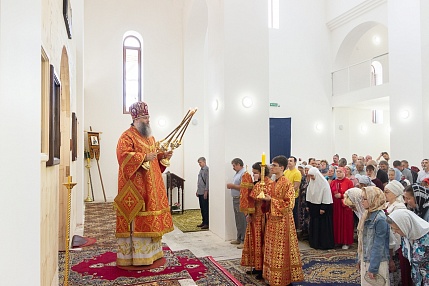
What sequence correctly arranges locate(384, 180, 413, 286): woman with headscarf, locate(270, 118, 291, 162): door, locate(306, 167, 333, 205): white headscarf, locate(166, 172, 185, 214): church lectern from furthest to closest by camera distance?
1. locate(270, 118, 291, 162): door
2. locate(166, 172, 185, 214): church lectern
3. locate(306, 167, 333, 205): white headscarf
4. locate(384, 180, 413, 286): woman with headscarf

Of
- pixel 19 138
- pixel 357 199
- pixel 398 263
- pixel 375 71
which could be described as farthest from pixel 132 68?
pixel 375 71

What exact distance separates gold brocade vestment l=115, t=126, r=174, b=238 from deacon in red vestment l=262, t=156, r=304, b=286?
4.52ft

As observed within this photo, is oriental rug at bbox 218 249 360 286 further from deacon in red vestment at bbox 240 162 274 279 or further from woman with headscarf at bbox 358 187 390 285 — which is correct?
woman with headscarf at bbox 358 187 390 285

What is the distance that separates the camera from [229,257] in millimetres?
6352

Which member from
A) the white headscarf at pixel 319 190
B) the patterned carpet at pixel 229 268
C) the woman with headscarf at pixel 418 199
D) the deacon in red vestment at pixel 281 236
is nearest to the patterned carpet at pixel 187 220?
the patterned carpet at pixel 229 268

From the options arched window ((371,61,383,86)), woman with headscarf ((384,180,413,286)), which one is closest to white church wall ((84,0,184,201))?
woman with headscarf ((384,180,413,286))

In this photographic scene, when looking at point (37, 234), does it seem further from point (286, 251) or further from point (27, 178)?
point (286, 251)

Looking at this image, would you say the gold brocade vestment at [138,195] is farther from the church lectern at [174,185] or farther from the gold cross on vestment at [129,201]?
the church lectern at [174,185]

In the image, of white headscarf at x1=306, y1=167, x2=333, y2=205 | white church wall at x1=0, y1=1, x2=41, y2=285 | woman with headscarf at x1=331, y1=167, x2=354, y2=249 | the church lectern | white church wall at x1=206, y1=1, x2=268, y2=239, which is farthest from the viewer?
the church lectern

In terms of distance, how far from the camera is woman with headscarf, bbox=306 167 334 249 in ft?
22.2

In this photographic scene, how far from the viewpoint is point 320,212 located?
22.3 ft

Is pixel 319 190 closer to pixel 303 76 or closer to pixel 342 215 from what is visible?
pixel 342 215

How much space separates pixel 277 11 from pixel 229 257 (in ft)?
38.8

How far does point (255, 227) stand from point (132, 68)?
862 cm
